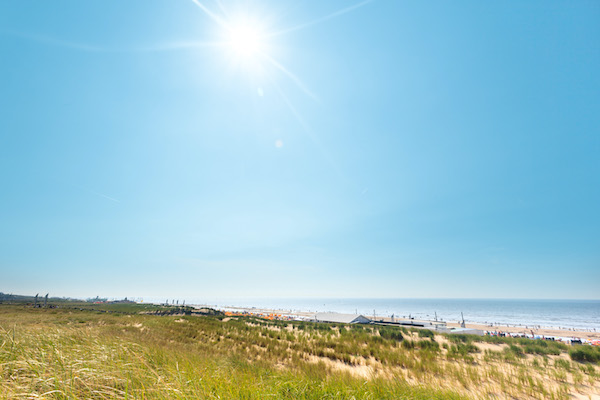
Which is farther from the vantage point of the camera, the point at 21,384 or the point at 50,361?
the point at 50,361

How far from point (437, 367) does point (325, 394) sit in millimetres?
7564

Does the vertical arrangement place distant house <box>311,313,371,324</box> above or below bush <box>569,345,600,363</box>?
below

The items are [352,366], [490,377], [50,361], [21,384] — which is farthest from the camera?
[352,366]

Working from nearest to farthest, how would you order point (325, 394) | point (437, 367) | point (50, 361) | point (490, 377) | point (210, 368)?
point (50, 361)
point (325, 394)
point (210, 368)
point (490, 377)
point (437, 367)

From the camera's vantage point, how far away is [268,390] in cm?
420

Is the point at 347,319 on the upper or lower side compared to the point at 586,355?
lower

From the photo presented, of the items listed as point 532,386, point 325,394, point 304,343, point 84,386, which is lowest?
point 304,343

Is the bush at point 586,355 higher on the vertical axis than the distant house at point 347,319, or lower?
higher

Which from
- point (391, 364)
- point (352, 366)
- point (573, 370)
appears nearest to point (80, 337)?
point (352, 366)

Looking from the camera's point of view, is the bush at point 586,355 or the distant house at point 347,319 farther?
the distant house at point 347,319

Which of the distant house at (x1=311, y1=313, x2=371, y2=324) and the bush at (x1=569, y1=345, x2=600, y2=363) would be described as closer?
the bush at (x1=569, y1=345, x2=600, y2=363)

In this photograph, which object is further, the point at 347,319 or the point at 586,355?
the point at 347,319

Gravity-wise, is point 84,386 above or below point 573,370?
above

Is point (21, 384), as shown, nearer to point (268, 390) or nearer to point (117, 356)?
point (117, 356)
